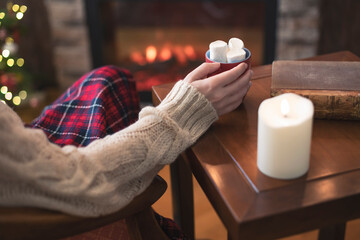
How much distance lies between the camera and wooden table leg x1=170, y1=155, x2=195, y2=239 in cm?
115

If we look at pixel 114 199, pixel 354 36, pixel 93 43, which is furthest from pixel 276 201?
pixel 93 43

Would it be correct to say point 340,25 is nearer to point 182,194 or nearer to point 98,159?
point 182,194

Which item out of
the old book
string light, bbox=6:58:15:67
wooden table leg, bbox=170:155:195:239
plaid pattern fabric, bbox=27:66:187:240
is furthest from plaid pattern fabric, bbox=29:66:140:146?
string light, bbox=6:58:15:67

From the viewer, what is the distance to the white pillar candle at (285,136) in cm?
72

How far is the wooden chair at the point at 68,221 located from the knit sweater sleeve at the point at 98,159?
1 centimetres

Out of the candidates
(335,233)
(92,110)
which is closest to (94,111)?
(92,110)

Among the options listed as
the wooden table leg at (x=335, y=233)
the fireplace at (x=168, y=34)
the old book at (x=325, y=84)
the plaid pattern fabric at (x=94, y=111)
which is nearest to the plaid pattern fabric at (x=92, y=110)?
the plaid pattern fabric at (x=94, y=111)

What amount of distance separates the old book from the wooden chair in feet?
1.12

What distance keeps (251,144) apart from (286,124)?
0.16 m

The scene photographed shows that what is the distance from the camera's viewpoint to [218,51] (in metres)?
0.95

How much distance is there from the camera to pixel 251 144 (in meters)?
0.87

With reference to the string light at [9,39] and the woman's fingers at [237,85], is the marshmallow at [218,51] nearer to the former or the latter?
the woman's fingers at [237,85]

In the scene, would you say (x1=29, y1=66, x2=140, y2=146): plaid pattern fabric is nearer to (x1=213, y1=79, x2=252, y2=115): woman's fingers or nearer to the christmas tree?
(x1=213, y1=79, x2=252, y2=115): woman's fingers

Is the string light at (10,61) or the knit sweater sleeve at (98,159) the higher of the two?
the knit sweater sleeve at (98,159)
